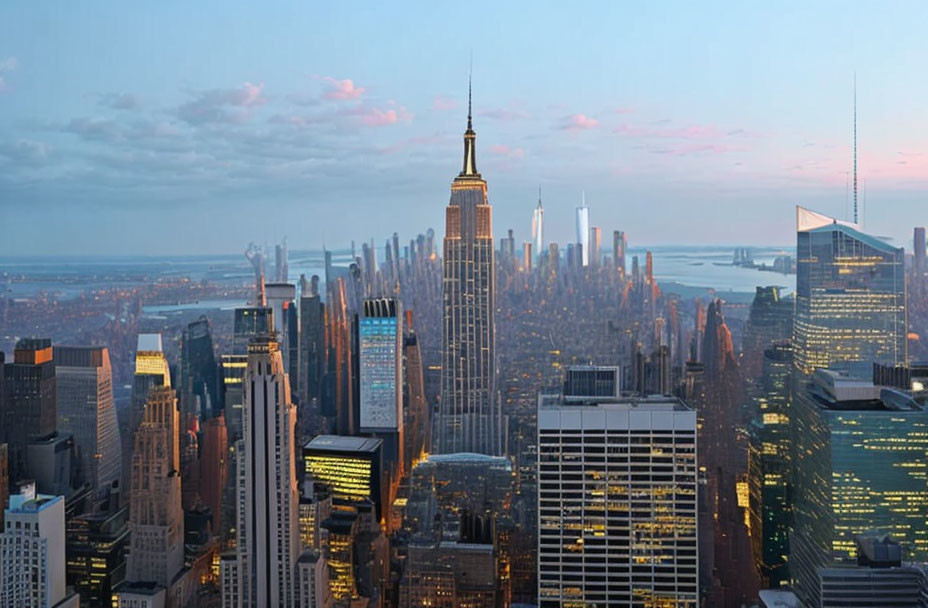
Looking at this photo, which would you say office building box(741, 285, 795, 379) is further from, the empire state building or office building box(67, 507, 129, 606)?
office building box(67, 507, 129, 606)

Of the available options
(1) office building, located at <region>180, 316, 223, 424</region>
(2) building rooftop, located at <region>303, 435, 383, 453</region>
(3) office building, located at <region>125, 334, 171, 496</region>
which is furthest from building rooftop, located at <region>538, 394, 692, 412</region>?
(3) office building, located at <region>125, 334, 171, 496</region>

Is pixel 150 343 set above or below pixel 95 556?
above

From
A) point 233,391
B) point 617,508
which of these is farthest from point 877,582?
point 233,391

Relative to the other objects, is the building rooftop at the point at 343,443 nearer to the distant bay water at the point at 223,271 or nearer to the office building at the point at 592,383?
the distant bay water at the point at 223,271

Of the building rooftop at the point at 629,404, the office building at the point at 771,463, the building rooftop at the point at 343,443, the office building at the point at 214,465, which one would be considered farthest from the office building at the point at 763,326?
the office building at the point at 214,465

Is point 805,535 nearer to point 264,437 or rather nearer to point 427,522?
point 427,522

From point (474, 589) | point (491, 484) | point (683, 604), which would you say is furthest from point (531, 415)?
point (683, 604)

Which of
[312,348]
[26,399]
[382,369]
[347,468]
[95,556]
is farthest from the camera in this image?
[382,369]

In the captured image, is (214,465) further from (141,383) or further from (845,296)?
(845,296)
